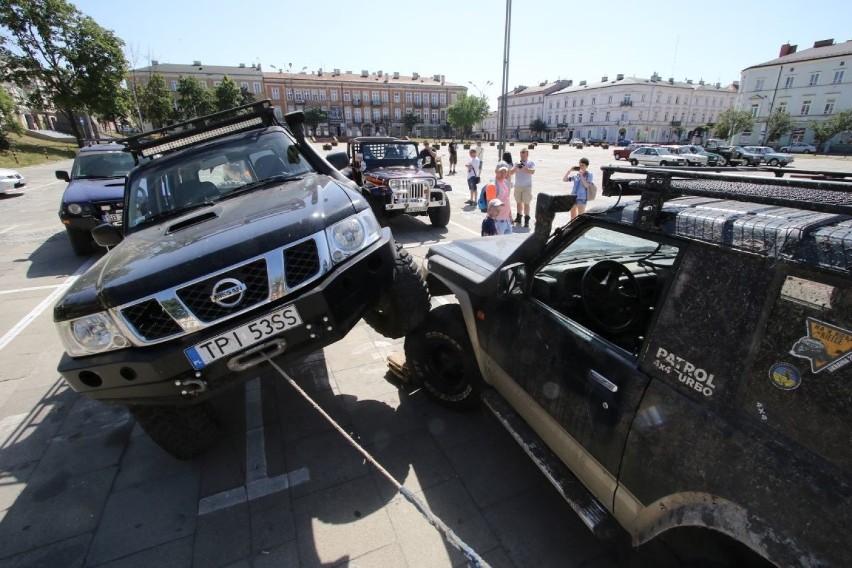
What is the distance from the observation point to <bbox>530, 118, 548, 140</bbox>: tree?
92688mm

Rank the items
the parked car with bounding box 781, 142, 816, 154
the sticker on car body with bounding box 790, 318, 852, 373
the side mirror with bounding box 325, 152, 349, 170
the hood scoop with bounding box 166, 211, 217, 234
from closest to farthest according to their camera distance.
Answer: the sticker on car body with bounding box 790, 318, 852, 373, the hood scoop with bounding box 166, 211, 217, 234, the side mirror with bounding box 325, 152, 349, 170, the parked car with bounding box 781, 142, 816, 154

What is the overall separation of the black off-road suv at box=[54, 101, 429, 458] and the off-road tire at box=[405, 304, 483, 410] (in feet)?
0.54

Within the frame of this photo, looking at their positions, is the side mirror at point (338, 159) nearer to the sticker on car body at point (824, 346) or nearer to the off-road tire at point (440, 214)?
the sticker on car body at point (824, 346)

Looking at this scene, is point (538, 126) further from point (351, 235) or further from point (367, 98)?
point (351, 235)

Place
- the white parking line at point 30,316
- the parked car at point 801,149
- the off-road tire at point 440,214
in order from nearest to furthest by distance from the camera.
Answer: the white parking line at point 30,316 < the off-road tire at point 440,214 < the parked car at point 801,149

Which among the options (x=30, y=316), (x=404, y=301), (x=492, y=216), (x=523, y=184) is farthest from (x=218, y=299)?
(x=523, y=184)

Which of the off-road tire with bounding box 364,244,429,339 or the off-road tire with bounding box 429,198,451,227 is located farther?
the off-road tire with bounding box 429,198,451,227

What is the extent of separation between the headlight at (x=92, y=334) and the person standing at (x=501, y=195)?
4.36 metres

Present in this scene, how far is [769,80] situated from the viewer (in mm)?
61469

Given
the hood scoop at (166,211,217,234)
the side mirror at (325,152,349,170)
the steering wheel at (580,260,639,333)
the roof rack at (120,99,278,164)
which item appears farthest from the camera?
the side mirror at (325,152,349,170)

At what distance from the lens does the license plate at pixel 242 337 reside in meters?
2.13

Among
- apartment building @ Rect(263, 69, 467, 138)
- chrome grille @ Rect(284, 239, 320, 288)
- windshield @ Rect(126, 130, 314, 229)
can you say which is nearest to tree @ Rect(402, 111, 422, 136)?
apartment building @ Rect(263, 69, 467, 138)

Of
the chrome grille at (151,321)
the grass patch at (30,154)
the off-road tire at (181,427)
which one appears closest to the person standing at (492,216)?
the off-road tire at (181,427)

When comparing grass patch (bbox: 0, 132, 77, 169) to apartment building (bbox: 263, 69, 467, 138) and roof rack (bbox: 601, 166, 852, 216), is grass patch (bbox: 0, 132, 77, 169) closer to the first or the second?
roof rack (bbox: 601, 166, 852, 216)
